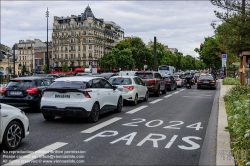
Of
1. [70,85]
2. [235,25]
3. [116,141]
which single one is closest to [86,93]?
[70,85]

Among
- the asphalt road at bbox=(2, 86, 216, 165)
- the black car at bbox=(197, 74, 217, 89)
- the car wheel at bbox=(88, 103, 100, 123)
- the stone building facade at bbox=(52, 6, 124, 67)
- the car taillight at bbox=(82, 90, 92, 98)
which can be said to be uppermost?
the stone building facade at bbox=(52, 6, 124, 67)

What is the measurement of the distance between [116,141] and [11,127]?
252 cm

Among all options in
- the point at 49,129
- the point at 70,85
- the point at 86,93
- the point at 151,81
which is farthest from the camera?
the point at 151,81

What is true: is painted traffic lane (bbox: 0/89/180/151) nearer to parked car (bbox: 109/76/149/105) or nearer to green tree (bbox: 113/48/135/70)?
parked car (bbox: 109/76/149/105)

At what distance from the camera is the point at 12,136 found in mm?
6883

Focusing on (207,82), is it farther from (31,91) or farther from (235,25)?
(31,91)

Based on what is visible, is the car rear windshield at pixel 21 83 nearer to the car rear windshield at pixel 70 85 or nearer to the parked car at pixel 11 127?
the car rear windshield at pixel 70 85

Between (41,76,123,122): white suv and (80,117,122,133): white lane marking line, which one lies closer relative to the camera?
→ (80,117,122,133): white lane marking line

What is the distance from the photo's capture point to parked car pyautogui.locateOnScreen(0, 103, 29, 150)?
655cm

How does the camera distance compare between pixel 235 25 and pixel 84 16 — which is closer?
pixel 235 25

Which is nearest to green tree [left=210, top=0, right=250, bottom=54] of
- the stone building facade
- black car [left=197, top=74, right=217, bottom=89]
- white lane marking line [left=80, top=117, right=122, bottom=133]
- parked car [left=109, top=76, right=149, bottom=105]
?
parked car [left=109, top=76, right=149, bottom=105]

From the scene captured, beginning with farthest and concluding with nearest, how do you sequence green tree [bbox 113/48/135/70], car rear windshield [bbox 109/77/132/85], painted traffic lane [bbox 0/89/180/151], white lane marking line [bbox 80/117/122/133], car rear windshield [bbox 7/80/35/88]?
1. green tree [bbox 113/48/135/70]
2. car rear windshield [bbox 109/77/132/85]
3. car rear windshield [bbox 7/80/35/88]
4. white lane marking line [bbox 80/117/122/133]
5. painted traffic lane [bbox 0/89/180/151]

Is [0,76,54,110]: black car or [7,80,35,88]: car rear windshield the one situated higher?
[7,80,35,88]: car rear windshield

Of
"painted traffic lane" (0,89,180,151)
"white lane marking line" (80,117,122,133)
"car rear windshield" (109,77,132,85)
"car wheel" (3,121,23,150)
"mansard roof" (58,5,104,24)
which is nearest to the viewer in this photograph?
"car wheel" (3,121,23,150)
